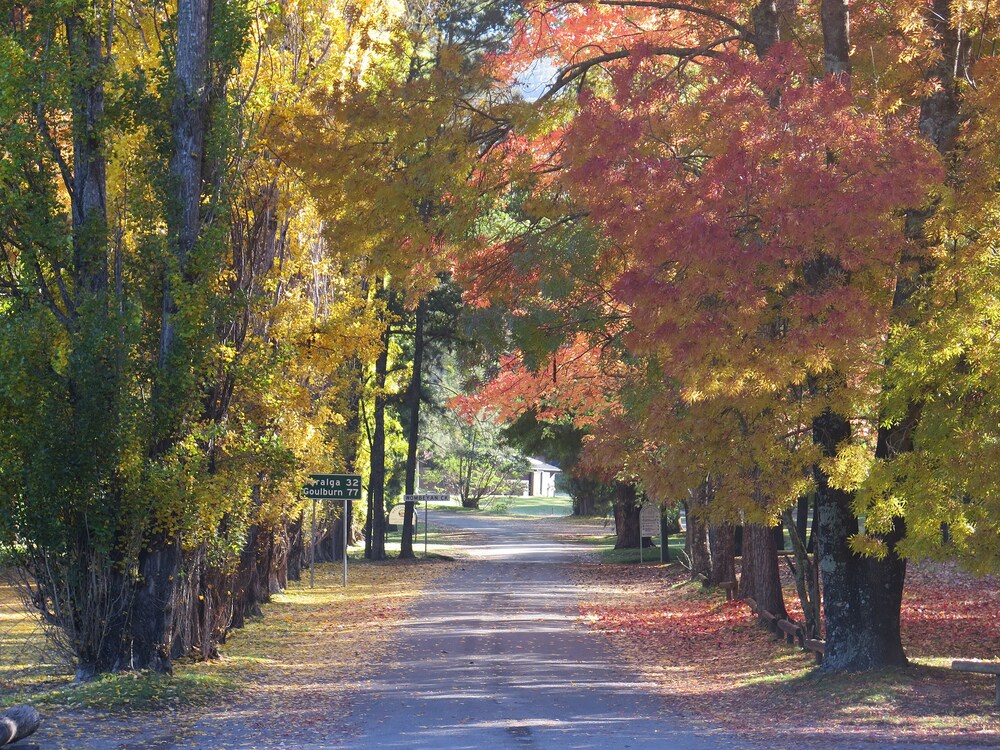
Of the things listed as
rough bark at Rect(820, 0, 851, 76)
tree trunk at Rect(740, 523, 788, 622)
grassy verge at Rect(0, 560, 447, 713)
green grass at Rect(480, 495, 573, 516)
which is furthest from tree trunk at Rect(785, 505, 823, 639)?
green grass at Rect(480, 495, 573, 516)

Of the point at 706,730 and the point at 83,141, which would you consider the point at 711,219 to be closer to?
the point at 706,730

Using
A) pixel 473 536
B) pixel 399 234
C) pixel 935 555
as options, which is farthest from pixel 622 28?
pixel 473 536

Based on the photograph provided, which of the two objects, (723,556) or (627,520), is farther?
(627,520)

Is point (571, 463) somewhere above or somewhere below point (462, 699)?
above

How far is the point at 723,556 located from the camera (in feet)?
81.3

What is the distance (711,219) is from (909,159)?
194 centimetres

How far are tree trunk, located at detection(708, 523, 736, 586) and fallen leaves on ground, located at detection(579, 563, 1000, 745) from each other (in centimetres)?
46

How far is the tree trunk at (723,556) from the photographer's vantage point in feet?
79.5

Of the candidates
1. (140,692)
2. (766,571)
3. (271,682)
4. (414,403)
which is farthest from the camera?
(414,403)

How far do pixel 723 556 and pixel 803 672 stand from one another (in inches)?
427

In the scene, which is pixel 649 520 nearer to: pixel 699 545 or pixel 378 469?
pixel 699 545

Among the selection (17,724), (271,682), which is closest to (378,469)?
(271,682)

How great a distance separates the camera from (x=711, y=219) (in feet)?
35.3

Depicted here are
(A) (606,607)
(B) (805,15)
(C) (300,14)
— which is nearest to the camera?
(B) (805,15)
